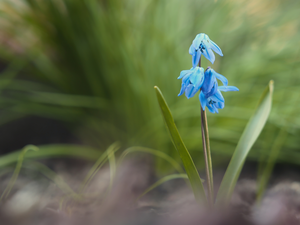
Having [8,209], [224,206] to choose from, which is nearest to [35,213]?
[8,209]

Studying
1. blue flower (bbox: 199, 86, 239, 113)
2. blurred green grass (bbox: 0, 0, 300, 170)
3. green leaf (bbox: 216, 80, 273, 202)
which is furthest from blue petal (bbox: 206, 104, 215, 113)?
blurred green grass (bbox: 0, 0, 300, 170)

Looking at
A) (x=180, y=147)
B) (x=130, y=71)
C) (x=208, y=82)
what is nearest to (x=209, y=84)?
(x=208, y=82)

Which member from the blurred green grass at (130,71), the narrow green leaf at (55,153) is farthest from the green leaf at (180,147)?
the narrow green leaf at (55,153)

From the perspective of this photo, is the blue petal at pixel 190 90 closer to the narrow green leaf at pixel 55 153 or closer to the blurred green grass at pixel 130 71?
the blurred green grass at pixel 130 71

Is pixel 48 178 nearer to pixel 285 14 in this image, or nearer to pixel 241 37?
pixel 241 37

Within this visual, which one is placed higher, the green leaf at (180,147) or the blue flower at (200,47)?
the blue flower at (200,47)

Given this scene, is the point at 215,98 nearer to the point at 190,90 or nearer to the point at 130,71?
the point at 190,90
